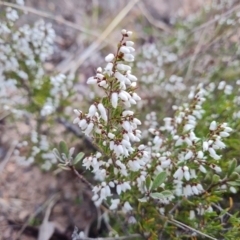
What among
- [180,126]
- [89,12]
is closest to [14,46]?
[180,126]

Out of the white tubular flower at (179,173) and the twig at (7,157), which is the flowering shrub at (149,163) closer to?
the white tubular flower at (179,173)

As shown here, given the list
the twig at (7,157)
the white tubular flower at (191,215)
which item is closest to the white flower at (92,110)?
the white tubular flower at (191,215)

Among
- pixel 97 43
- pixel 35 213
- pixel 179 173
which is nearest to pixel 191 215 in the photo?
pixel 179 173

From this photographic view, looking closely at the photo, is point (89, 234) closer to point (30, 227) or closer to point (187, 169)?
point (30, 227)

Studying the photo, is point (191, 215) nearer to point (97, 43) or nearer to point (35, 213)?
point (35, 213)

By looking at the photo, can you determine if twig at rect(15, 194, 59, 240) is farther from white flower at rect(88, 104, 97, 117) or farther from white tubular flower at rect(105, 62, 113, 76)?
white tubular flower at rect(105, 62, 113, 76)
